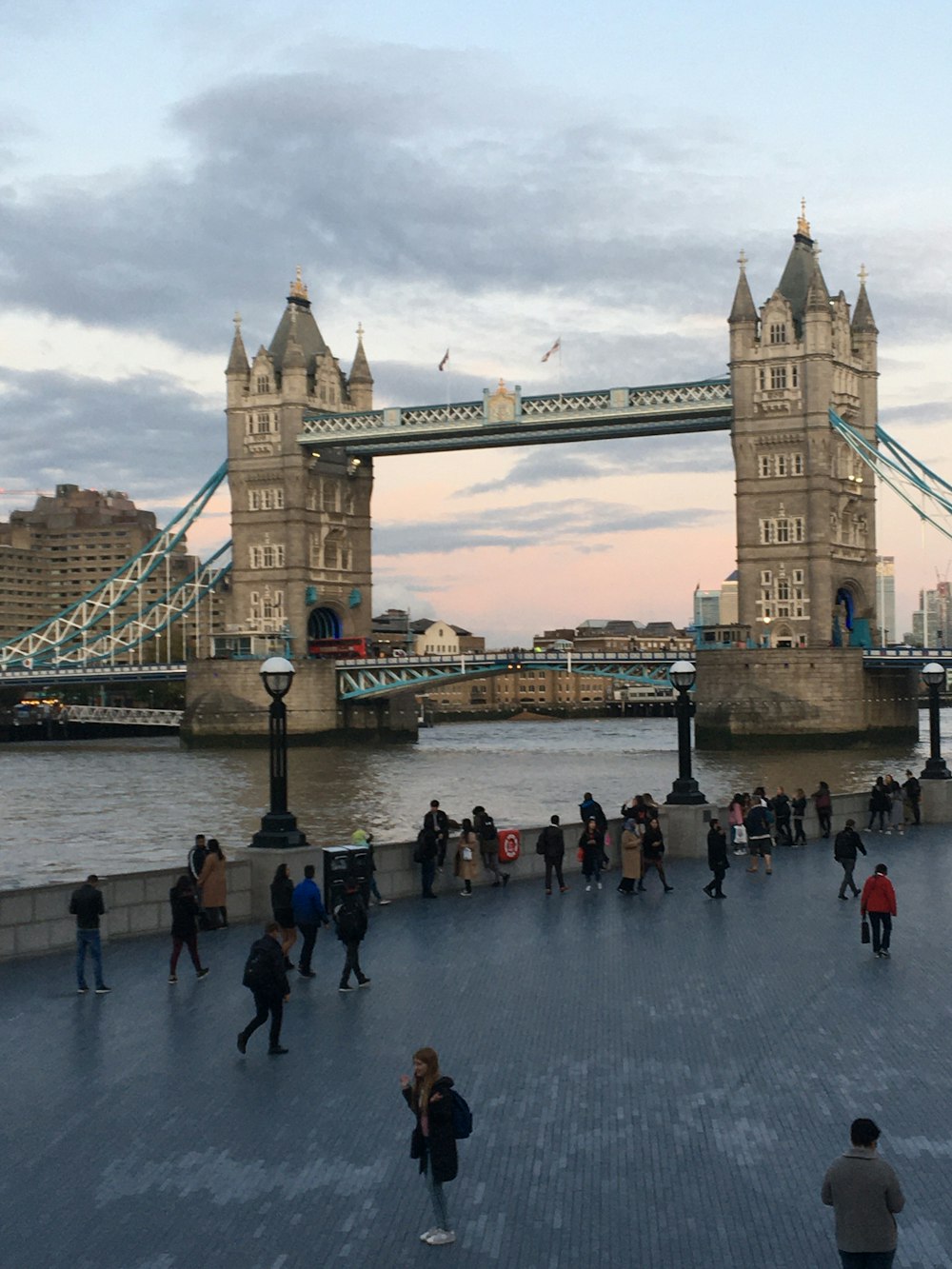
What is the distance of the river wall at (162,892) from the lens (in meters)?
17.9

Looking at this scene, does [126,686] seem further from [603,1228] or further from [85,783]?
[603,1228]

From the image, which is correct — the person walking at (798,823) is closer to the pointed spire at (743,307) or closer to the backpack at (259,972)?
the backpack at (259,972)

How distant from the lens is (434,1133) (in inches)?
384

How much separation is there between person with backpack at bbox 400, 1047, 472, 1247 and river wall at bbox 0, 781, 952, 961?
9.19 meters

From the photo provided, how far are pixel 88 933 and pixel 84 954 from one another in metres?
0.28

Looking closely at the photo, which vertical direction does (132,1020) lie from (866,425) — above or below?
below

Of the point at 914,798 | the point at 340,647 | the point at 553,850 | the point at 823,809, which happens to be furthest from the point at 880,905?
the point at 340,647

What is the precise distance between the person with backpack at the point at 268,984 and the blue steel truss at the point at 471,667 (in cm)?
7204

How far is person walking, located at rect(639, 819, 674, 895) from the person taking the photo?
2384cm

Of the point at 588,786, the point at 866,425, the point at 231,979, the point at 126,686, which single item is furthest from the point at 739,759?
the point at 126,686

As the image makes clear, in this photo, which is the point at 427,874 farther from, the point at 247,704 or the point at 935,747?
the point at 247,704

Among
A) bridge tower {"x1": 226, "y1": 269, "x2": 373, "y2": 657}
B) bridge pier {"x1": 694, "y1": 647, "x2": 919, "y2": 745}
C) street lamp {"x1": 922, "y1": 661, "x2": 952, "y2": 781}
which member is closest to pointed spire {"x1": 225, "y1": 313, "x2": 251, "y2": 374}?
bridge tower {"x1": 226, "y1": 269, "x2": 373, "y2": 657}

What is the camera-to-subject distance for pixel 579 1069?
1318 centimetres

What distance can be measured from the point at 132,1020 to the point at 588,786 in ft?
157
